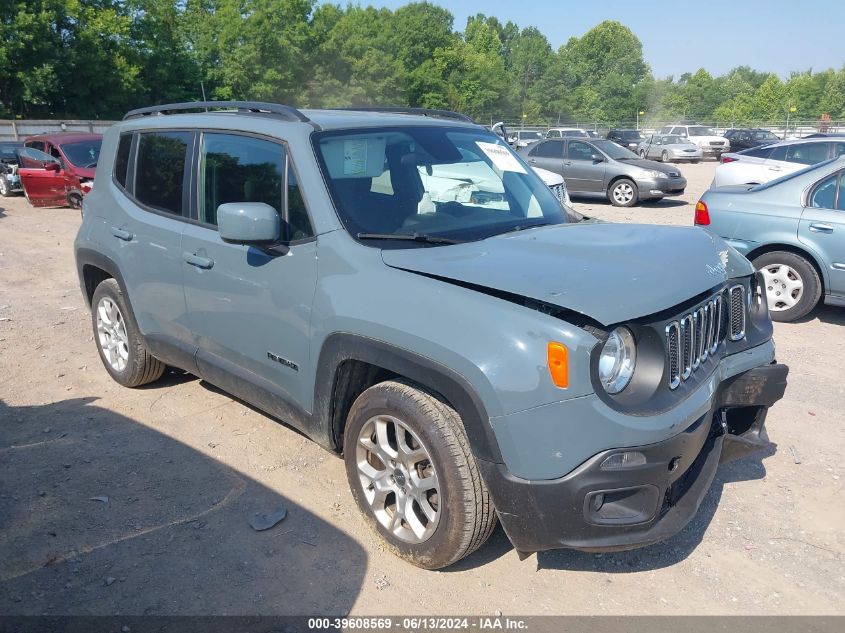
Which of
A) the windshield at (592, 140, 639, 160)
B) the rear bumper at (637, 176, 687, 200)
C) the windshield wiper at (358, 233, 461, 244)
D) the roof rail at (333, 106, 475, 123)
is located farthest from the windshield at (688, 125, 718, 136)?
the windshield wiper at (358, 233, 461, 244)

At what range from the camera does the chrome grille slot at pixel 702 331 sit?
2914mm

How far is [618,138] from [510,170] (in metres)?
39.4

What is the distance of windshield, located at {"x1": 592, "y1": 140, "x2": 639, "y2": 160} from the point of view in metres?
17.3

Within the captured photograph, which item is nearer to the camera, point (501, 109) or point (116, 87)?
point (116, 87)

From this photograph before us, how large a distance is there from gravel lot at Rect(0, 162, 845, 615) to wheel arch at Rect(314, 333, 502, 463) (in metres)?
0.60

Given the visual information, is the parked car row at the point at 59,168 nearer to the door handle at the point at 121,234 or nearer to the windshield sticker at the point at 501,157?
the door handle at the point at 121,234

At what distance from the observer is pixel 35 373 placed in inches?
228

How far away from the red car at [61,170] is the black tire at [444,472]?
13883 mm

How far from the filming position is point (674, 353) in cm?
292

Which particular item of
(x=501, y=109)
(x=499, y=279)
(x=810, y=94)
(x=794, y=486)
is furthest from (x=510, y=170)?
(x=810, y=94)

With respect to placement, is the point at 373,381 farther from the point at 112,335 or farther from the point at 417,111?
the point at 112,335

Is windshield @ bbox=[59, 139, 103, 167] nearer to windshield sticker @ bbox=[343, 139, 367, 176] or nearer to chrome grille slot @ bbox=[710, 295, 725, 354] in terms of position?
windshield sticker @ bbox=[343, 139, 367, 176]

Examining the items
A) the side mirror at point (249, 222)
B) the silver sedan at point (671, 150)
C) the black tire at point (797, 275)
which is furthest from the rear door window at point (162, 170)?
the silver sedan at point (671, 150)

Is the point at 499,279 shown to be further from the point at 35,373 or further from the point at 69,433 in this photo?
the point at 35,373
